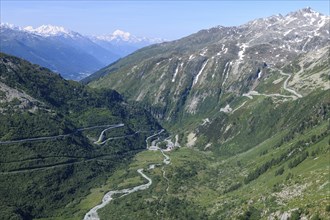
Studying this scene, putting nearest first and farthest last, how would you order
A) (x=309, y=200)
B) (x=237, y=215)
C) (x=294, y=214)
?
(x=294, y=214)
(x=309, y=200)
(x=237, y=215)

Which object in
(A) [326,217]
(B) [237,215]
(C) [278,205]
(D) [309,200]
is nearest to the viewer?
Answer: (A) [326,217]

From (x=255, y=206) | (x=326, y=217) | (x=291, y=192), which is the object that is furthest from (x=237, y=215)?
(x=326, y=217)

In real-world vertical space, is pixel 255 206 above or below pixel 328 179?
below

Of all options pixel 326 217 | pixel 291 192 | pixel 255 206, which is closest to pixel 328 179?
pixel 291 192

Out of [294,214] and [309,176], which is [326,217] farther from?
[309,176]

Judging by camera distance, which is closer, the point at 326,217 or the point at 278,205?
the point at 326,217


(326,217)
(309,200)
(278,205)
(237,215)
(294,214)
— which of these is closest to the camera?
(326,217)

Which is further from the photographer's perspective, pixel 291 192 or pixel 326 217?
pixel 291 192

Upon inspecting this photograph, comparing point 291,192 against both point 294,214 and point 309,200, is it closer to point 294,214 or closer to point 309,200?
point 309,200

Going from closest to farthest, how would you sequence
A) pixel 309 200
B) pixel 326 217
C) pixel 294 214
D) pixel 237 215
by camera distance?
pixel 326 217
pixel 294 214
pixel 309 200
pixel 237 215
